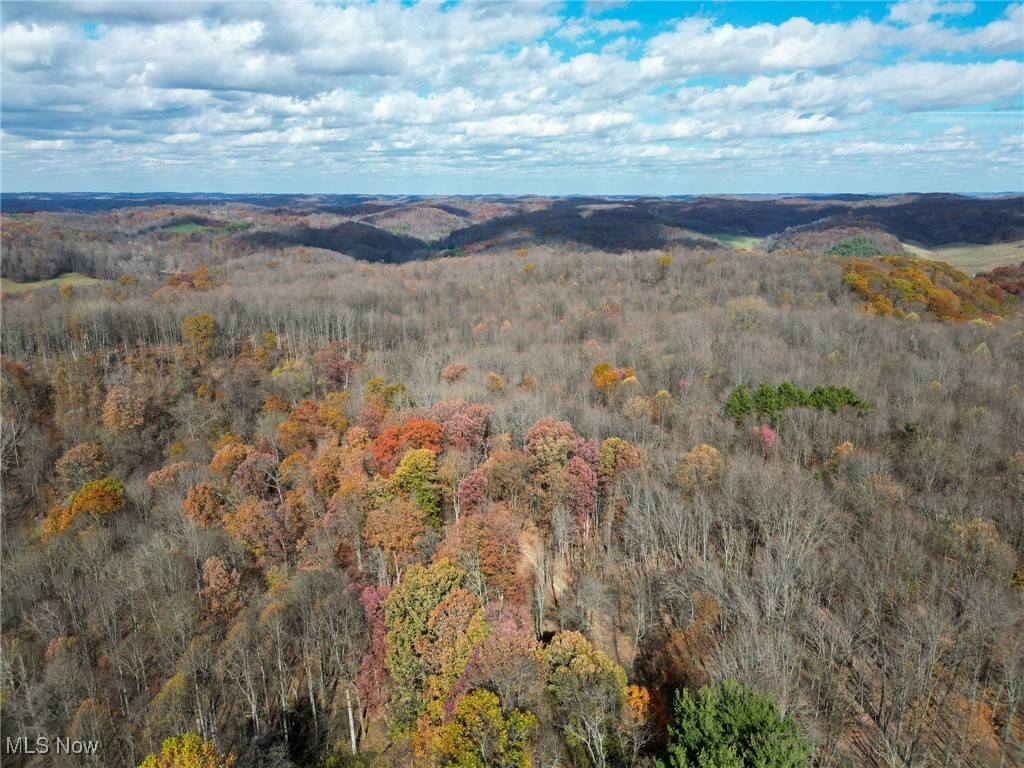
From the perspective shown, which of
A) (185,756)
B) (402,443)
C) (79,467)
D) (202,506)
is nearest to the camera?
(185,756)

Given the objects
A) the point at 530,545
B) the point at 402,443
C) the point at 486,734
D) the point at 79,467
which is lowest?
the point at 79,467

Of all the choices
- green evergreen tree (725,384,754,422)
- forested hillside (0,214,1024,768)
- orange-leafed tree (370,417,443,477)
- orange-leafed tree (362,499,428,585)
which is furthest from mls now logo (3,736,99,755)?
green evergreen tree (725,384,754,422)

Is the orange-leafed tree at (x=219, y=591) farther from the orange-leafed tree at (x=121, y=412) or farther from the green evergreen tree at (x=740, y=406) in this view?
the green evergreen tree at (x=740, y=406)

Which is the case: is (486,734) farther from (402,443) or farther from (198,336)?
(198,336)

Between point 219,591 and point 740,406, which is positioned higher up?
point 740,406

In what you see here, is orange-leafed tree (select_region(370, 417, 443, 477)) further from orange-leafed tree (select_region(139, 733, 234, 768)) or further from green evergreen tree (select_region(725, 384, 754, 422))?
green evergreen tree (select_region(725, 384, 754, 422))

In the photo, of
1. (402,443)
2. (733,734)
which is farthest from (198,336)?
(733,734)
